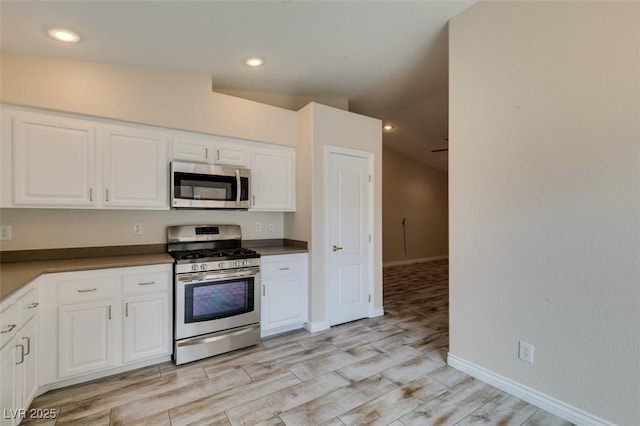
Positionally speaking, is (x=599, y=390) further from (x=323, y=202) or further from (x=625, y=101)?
(x=323, y=202)

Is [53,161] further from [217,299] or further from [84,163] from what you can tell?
[217,299]

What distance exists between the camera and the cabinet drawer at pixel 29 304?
1885mm

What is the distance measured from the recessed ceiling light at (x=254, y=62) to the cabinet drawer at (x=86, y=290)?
2318 mm

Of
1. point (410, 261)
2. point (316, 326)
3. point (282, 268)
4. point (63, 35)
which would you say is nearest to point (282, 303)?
point (282, 268)

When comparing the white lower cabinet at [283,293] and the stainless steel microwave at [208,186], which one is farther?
the white lower cabinet at [283,293]

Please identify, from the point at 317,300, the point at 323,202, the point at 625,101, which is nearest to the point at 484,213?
the point at 625,101

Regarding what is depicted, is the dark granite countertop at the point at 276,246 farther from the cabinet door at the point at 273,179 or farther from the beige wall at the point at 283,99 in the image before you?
the beige wall at the point at 283,99

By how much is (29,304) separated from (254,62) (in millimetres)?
2663

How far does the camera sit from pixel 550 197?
6.70 feet

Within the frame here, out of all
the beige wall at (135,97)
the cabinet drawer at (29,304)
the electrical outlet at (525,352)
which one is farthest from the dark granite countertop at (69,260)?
the electrical outlet at (525,352)

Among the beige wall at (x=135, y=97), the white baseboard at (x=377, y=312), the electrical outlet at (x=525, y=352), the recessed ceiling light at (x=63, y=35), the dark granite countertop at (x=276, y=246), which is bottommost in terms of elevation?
the white baseboard at (x=377, y=312)

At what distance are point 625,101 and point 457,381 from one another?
87.7 inches

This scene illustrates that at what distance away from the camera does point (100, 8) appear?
2.04m

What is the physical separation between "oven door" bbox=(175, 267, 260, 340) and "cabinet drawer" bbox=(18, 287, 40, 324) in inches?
36.2
